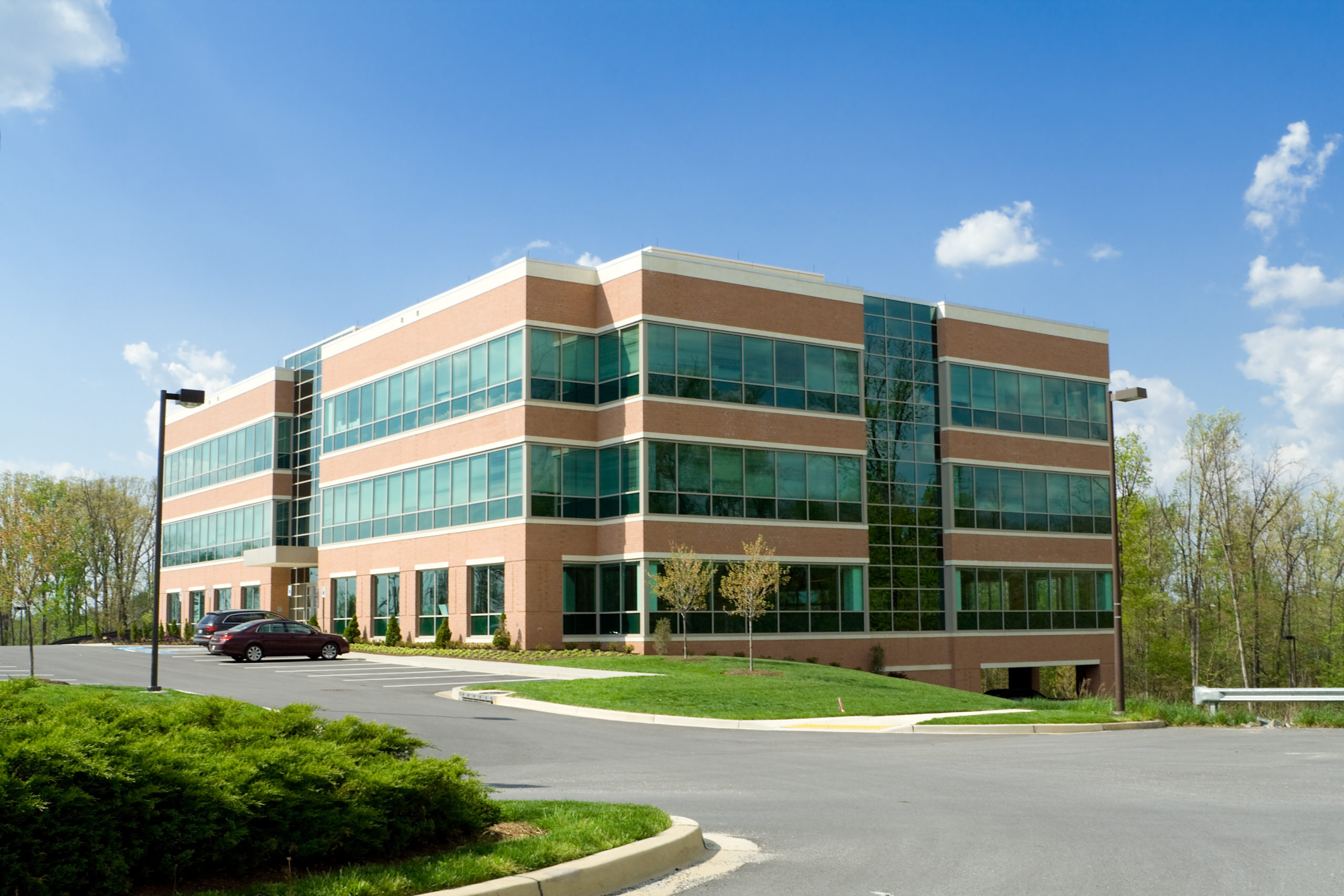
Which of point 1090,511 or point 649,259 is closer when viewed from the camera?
point 649,259

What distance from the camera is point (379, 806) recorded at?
25.2 ft

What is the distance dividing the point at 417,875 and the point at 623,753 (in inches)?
376

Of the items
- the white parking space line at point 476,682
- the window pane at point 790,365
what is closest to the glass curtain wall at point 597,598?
the window pane at point 790,365

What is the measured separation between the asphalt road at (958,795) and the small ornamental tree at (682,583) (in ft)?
38.3

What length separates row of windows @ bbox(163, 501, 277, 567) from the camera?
55.8m

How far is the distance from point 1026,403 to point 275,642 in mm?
28774

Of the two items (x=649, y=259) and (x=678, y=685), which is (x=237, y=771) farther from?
(x=649, y=259)

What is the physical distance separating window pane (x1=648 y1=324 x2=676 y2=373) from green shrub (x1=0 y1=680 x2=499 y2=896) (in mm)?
28597

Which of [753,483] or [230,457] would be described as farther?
[230,457]

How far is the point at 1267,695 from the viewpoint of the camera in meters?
21.4

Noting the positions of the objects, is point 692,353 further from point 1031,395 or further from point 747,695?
point 1031,395

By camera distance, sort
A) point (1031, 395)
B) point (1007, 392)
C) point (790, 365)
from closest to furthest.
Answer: point (790, 365)
point (1007, 392)
point (1031, 395)

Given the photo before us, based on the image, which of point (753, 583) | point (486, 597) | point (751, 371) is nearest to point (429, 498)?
point (486, 597)

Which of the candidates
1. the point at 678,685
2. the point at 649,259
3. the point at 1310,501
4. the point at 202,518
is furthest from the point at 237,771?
the point at 1310,501
